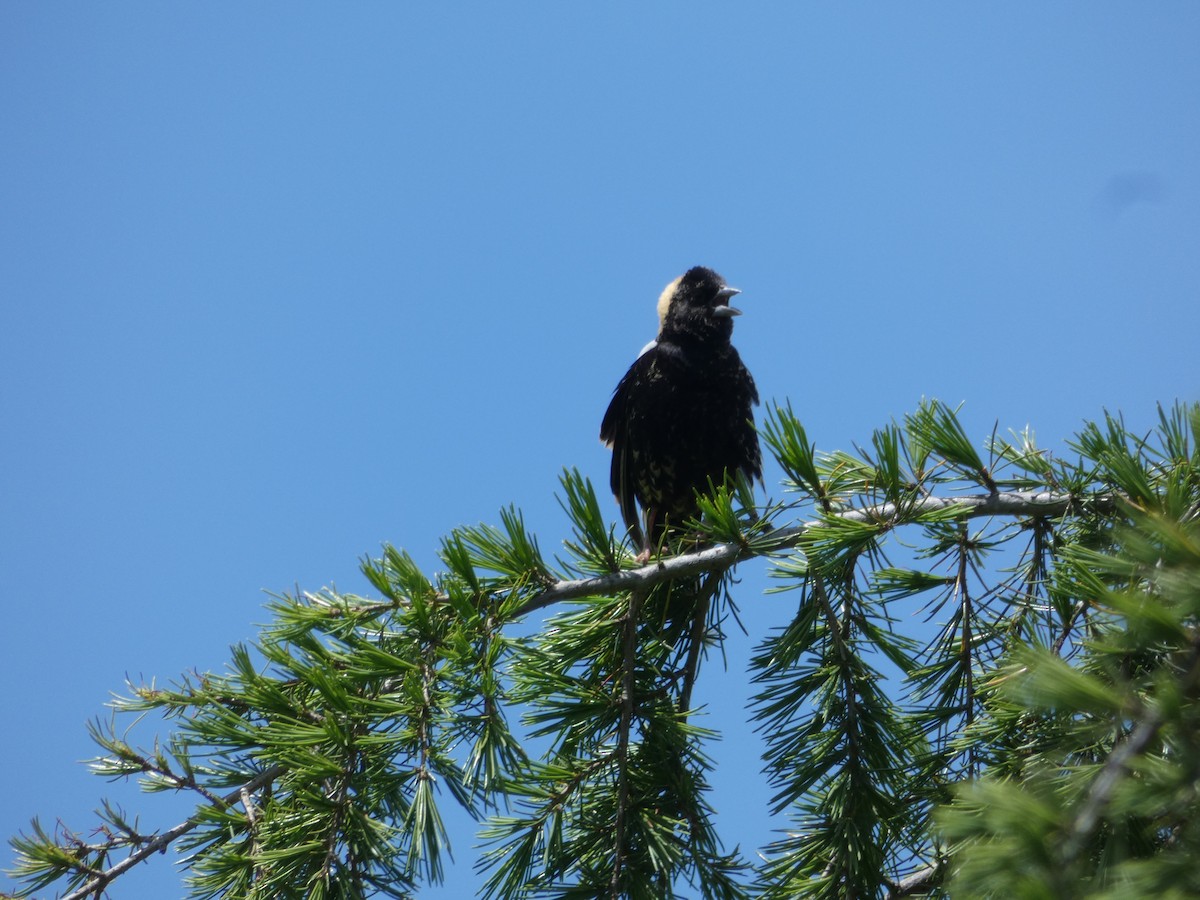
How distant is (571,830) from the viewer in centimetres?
210

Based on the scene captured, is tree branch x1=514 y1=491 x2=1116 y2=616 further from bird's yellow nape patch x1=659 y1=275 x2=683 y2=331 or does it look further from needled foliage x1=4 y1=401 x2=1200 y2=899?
bird's yellow nape patch x1=659 y1=275 x2=683 y2=331

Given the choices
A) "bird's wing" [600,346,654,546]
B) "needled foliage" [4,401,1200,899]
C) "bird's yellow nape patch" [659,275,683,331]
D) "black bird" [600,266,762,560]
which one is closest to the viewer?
"needled foliage" [4,401,1200,899]

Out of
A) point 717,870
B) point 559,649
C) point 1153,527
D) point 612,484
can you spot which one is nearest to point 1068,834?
point 1153,527

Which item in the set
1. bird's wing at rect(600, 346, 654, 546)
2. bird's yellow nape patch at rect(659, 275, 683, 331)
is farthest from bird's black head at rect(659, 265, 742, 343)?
bird's wing at rect(600, 346, 654, 546)

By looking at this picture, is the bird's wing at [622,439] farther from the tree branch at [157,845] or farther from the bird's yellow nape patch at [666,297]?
the tree branch at [157,845]

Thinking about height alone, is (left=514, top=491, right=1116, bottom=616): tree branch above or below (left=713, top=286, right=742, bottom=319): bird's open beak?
below

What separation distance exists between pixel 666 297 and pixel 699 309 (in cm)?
64

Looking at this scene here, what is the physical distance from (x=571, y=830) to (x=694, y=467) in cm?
242

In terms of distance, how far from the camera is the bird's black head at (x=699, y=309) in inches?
185

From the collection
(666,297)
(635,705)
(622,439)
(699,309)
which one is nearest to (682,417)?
(622,439)

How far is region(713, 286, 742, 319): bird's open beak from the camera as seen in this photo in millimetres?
4727

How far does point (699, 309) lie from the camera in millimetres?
4789

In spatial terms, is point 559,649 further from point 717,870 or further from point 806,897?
point 806,897

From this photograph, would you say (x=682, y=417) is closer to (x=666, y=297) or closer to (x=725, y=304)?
(x=725, y=304)
